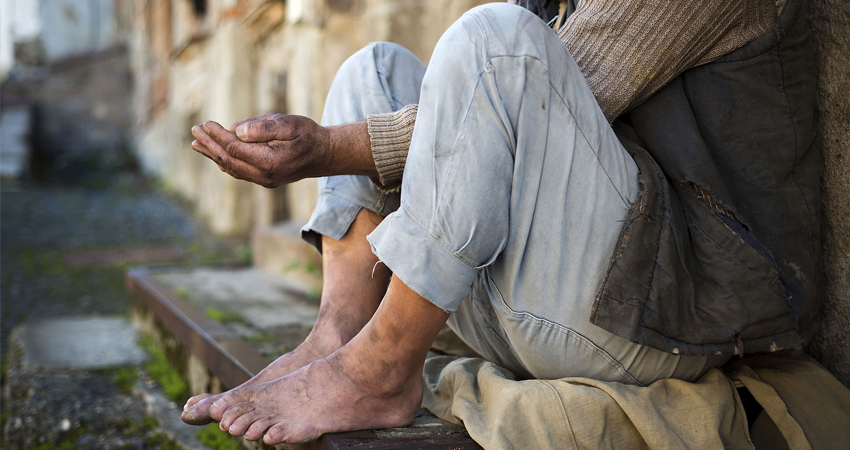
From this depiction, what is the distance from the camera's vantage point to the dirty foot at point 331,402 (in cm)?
103

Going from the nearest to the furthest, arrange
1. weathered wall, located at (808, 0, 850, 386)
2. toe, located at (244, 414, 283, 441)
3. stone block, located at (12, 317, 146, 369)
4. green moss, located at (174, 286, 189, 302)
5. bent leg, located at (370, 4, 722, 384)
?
bent leg, located at (370, 4, 722, 384)
toe, located at (244, 414, 283, 441)
weathered wall, located at (808, 0, 850, 386)
stone block, located at (12, 317, 146, 369)
green moss, located at (174, 286, 189, 302)

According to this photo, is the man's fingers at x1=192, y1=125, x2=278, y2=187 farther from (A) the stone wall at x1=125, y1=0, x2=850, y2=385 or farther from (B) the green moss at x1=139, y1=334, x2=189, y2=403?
(B) the green moss at x1=139, y1=334, x2=189, y2=403

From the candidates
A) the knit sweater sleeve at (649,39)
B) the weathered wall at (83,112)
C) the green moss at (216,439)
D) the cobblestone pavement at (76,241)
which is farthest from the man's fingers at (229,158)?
the weathered wall at (83,112)

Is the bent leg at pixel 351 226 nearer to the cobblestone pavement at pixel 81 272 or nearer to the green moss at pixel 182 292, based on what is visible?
the cobblestone pavement at pixel 81 272

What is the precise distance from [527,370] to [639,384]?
0.19 meters

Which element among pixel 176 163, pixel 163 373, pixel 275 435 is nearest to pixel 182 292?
pixel 163 373

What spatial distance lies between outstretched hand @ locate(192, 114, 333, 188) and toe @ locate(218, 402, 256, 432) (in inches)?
14.7

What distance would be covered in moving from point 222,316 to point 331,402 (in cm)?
122

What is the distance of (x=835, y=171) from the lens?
1.17 metres

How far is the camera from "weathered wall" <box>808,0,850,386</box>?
1.15 metres

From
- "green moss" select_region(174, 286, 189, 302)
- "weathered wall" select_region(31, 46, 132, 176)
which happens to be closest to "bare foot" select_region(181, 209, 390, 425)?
"green moss" select_region(174, 286, 189, 302)

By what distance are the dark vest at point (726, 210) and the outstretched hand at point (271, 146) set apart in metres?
0.49

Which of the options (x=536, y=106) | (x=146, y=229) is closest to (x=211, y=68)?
(x=146, y=229)

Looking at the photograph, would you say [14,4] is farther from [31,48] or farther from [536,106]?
[536,106]
